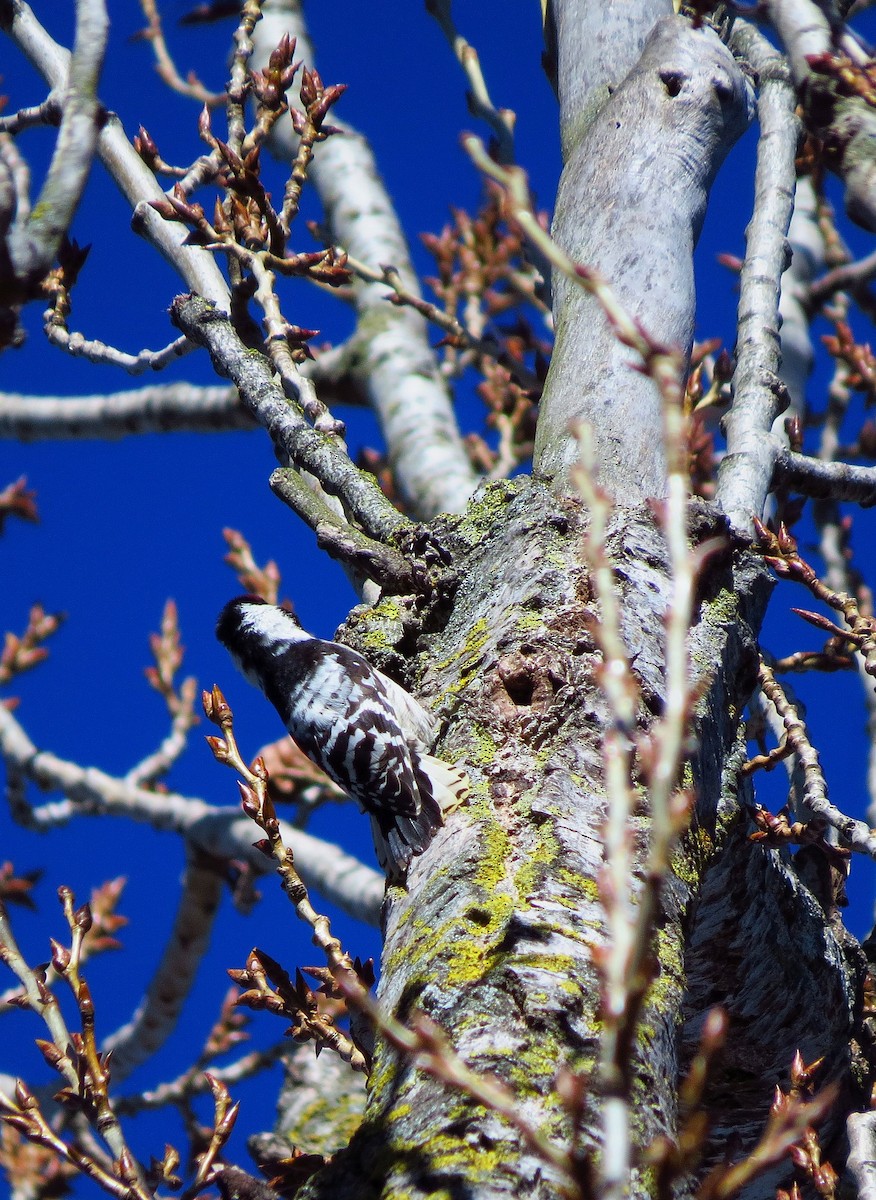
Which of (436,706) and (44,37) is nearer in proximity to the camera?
(436,706)

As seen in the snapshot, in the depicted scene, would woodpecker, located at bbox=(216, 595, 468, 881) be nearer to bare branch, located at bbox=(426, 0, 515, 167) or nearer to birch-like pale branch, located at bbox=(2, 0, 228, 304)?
birch-like pale branch, located at bbox=(2, 0, 228, 304)

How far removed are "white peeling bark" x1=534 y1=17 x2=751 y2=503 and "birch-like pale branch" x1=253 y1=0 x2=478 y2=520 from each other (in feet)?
4.71

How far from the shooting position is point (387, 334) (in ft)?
14.2

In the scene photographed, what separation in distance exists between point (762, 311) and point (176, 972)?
10.9 ft

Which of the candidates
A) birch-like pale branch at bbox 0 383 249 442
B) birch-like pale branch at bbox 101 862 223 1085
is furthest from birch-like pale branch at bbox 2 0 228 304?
birch-like pale branch at bbox 101 862 223 1085

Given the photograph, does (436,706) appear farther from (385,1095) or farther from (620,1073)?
(620,1073)

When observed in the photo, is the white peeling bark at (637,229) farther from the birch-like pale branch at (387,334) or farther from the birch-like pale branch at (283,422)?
the birch-like pale branch at (387,334)

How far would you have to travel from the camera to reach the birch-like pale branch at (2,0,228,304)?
2.69 metres

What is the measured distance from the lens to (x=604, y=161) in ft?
7.87

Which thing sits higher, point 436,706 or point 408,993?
point 436,706

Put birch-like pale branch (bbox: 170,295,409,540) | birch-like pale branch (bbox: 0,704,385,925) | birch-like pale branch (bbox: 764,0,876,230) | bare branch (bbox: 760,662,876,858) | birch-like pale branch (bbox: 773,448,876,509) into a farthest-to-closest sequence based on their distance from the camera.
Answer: birch-like pale branch (bbox: 0,704,385,925) < birch-like pale branch (bbox: 773,448,876,509) < birch-like pale branch (bbox: 170,295,409,540) < birch-like pale branch (bbox: 764,0,876,230) < bare branch (bbox: 760,662,876,858)

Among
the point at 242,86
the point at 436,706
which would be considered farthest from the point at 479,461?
the point at 436,706

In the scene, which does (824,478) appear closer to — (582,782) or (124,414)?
(582,782)

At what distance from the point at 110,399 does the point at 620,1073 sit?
3847 millimetres
